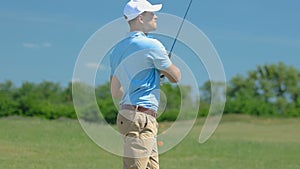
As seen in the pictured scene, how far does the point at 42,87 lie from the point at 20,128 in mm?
15917

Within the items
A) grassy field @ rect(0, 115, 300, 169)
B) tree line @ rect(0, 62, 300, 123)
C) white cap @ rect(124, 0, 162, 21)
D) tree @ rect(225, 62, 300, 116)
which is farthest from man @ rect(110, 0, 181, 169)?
tree @ rect(225, 62, 300, 116)

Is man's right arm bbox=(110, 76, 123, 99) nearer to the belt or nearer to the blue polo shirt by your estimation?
the blue polo shirt

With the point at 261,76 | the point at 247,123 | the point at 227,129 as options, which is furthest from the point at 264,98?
the point at 227,129

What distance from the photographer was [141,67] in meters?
5.28

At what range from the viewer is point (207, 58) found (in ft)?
19.5

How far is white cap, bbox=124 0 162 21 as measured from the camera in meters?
5.34

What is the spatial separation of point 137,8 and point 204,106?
24096 millimetres

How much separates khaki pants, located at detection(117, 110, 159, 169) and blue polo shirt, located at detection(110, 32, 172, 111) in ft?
0.33

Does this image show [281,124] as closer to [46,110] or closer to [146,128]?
[46,110]

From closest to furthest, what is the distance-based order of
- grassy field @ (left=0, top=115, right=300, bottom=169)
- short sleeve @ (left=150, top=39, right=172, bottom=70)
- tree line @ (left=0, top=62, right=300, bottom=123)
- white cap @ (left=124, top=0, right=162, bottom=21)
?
short sleeve @ (left=150, top=39, right=172, bottom=70)
white cap @ (left=124, top=0, right=162, bottom=21)
grassy field @ (left=0, top=115, right=300, bottom=169)
tree line @ (left=0, top=62, right=300, bottom=123)

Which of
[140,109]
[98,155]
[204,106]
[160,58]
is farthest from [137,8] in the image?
[204,106]

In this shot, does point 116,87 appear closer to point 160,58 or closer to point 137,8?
point 160,58

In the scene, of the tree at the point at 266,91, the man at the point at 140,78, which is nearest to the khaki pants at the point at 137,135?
the man at the point at 140,78

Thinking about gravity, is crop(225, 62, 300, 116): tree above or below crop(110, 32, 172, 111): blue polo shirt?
above
